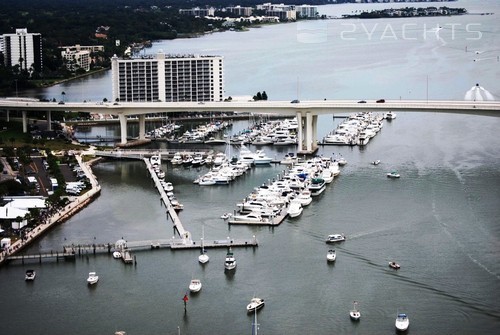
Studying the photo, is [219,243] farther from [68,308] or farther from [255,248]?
[68,308]

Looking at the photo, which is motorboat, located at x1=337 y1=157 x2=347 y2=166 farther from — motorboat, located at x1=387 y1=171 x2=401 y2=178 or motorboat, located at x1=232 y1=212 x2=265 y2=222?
motorboat, located at x1=232 y1=212 x2=265 y2=222

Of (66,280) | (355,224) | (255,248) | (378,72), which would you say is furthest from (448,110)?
(378,72)

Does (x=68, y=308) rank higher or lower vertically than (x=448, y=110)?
lower

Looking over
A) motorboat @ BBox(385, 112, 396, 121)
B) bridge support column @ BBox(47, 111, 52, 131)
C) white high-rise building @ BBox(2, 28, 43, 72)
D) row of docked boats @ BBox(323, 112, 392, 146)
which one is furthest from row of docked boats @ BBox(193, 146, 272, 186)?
white high-rise building @ BBox(2, 28, 43, 72)

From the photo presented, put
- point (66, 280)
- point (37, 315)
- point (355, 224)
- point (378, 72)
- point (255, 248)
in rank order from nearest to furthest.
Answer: point (37, 315)
point (66, 280)
point (255, 248)
point (355, 224)
point (378, 72)

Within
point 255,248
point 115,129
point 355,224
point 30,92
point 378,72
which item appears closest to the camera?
point 255,248

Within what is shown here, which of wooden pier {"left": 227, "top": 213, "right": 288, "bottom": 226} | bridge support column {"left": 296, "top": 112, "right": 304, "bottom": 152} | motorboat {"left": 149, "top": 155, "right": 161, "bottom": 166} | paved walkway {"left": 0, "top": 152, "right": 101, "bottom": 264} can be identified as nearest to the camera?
paved walkway {"left": 0, "top": 152, "right": 101, "bottom": 264}

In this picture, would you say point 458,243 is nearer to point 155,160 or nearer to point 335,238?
point 335,238
